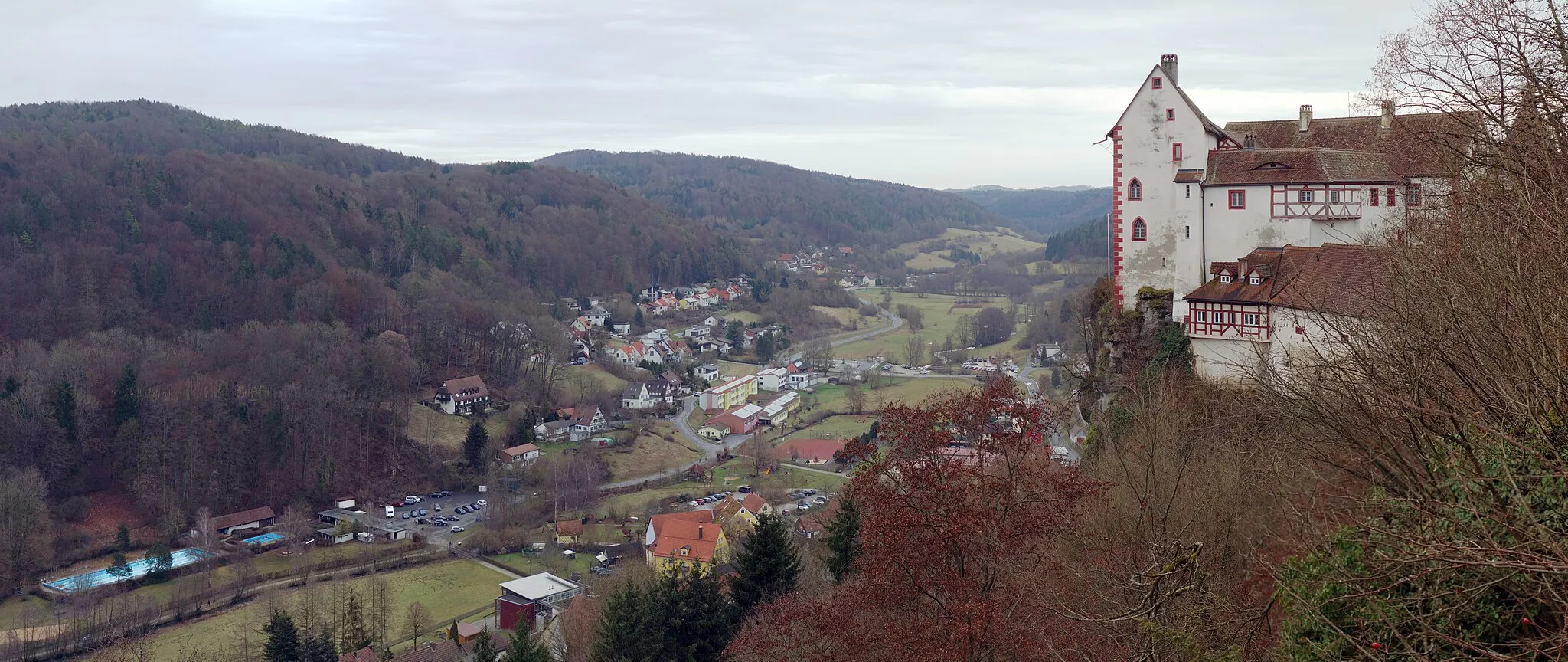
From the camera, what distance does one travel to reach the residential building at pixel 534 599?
30453 millimetres

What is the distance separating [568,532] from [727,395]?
26.2m

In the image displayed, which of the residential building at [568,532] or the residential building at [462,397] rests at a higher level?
the residential building at [462,397]

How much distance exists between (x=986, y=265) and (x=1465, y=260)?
4872 inches

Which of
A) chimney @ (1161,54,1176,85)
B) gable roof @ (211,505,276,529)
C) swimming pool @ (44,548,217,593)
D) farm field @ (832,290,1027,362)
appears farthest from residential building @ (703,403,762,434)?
chimney @ (1161,54,1176,85)

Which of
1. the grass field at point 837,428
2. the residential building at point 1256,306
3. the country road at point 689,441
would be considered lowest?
the country road at point 689,441

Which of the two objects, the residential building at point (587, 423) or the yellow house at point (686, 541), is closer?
the yellow house at point (686, 541)

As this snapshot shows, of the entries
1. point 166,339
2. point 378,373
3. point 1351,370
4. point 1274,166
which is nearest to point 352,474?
point 378,373

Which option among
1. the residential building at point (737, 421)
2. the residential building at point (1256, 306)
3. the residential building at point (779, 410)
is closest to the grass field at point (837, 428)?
the residential building at point (779, 410)

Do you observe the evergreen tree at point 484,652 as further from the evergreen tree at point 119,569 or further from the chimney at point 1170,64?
the evergreen tree at point 119,569

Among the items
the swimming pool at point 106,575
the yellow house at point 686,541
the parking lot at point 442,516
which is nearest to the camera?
the yellow house at point 686,541


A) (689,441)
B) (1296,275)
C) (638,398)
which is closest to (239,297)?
(638,398)

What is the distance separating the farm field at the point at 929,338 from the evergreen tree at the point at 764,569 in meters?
54.7

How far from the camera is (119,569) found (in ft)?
122

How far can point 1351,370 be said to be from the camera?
877 centimetres
